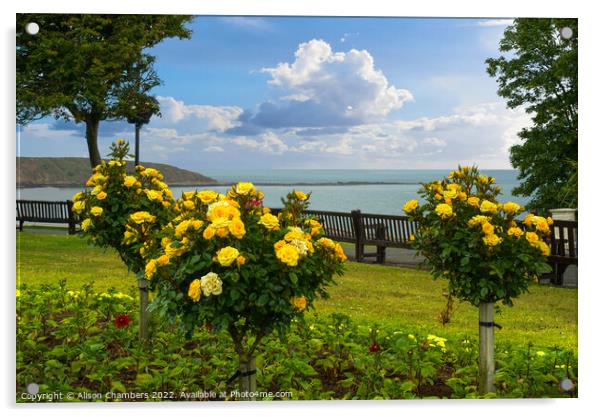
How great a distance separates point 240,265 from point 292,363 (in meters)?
1.16

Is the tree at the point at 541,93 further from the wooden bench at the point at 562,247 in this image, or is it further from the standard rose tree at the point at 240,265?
the standard rose tree at the point at 240,265

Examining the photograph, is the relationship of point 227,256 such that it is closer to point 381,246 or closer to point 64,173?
point 64,173

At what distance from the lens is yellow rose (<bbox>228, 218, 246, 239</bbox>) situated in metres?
3.27

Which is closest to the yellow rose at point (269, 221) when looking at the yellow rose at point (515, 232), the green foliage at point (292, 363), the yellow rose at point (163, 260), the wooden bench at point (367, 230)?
the yellow rose at point (163, 260)

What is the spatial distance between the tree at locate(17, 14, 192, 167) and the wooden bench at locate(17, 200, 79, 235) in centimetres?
51

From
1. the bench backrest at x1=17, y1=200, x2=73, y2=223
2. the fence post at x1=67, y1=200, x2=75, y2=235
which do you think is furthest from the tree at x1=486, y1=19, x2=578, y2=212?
the fence post at x1=67, y1=200, x2=75, y2=235

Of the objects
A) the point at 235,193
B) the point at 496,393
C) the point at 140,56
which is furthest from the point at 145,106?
the point at 496,393

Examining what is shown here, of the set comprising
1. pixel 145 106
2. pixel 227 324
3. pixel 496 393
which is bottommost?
pixel 496 393

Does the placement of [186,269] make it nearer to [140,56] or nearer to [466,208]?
[466,208]

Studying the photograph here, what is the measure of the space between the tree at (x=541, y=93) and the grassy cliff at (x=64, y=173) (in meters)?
2.04

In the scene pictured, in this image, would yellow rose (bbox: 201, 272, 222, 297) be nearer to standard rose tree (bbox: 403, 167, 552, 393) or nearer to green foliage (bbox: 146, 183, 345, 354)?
green foliage (bbox: 146, 183, 345, 354)

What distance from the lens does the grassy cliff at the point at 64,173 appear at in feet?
14.2

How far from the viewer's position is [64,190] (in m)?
4.99

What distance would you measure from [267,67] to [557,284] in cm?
332
